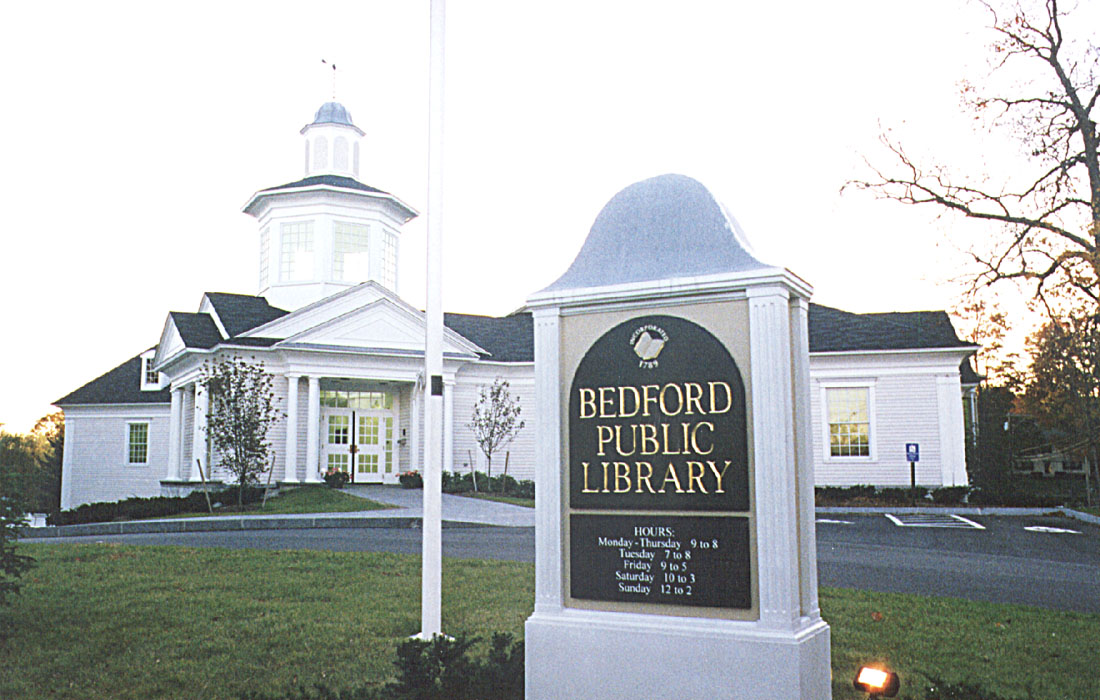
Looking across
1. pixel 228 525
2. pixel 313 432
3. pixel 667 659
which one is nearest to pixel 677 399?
pixel 667 659

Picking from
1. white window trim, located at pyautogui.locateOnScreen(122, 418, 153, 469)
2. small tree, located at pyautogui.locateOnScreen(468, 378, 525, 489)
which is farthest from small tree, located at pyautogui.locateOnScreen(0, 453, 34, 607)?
white window trim, located at pyautogui.locateOnScreen(122, 418, 153, 469)

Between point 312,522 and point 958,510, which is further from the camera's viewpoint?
point 958,510

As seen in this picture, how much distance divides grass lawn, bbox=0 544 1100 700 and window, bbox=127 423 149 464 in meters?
24.0

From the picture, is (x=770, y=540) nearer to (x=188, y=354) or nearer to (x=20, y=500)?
(x=20, y=500)

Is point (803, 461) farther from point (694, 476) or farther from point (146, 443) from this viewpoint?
point (146, 443)

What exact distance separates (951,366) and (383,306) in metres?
16.5

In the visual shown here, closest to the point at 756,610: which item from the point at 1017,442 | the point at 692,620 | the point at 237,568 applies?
the point at 692,620

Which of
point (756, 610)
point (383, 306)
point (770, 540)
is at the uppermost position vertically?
point (383, 306)

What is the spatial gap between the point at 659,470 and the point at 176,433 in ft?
85.8

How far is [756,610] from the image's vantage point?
536 cm

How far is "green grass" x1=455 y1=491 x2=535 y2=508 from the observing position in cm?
2233

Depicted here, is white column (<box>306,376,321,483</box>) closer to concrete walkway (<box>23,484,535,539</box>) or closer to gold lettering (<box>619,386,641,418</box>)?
concrete walkway (<box>23,484,535,539</box>)

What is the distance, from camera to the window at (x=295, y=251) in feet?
98.4

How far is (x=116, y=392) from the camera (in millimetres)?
34062
